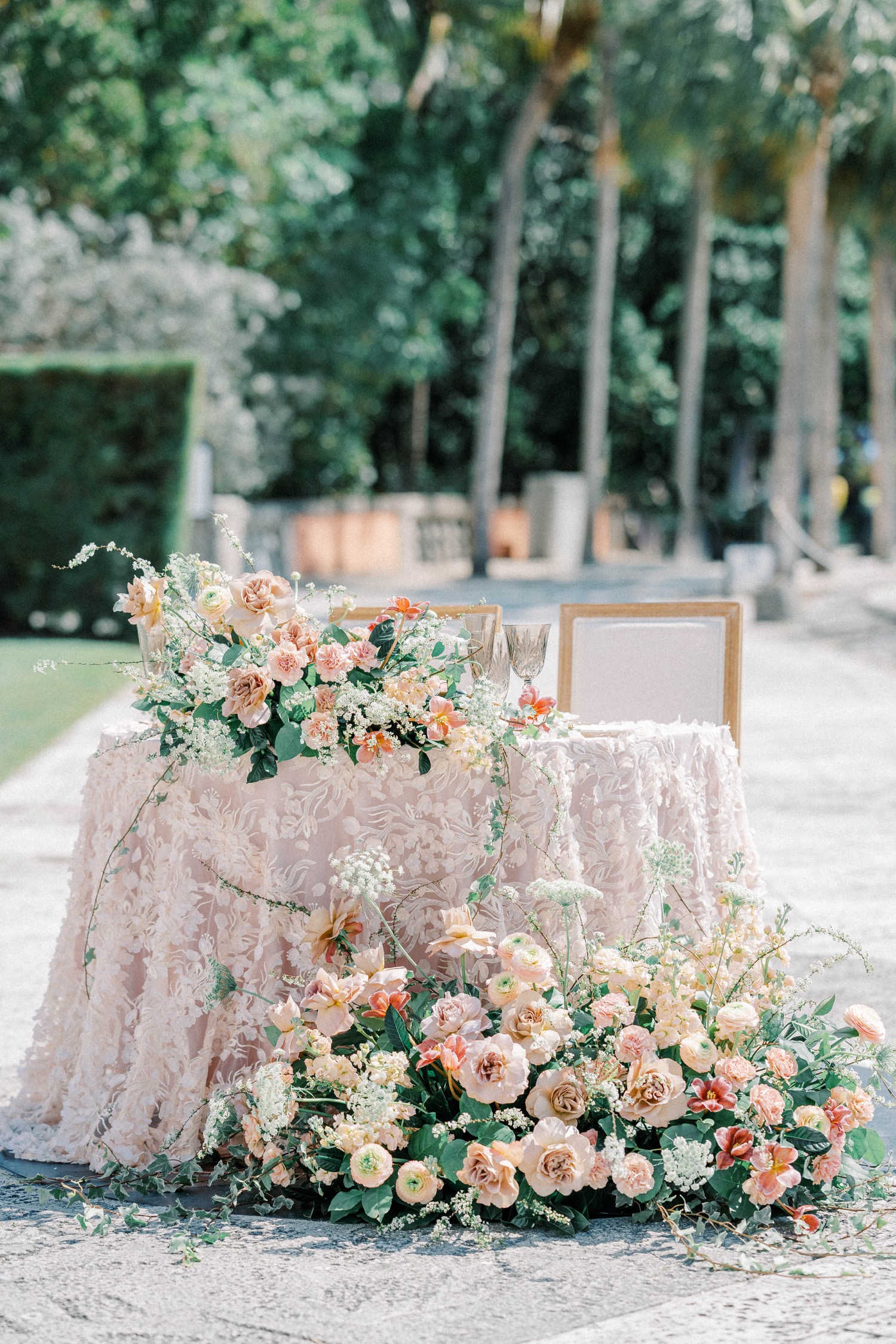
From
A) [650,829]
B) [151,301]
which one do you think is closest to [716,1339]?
Result: [650,829]

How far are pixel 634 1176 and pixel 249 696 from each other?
4.17 feet

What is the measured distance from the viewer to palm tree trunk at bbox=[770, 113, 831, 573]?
2041 centimetres

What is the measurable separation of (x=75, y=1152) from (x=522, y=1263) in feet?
3.86

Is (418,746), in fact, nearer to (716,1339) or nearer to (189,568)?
(189,568)

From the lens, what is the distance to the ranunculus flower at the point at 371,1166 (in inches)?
121

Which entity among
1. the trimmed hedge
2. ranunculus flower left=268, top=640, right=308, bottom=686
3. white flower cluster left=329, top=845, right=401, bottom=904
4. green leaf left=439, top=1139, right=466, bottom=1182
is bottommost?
green leaf left=439, top=1139, right=466, bottom=1182

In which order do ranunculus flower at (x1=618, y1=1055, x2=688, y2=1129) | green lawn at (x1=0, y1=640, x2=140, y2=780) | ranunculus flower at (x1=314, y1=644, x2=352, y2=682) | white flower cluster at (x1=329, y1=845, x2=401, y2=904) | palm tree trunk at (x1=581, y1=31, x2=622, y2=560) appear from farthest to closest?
palm tree trunk at (x1=581, y1=31, x2=622, y2=560), green lawn at (x1=0, y1=640, x2=140, y2=780), ranunculus flower at (x1=314, y1=644, x2=352, y2=682), white flower cluster at (x1=329, y1=845, x2=401, y2=904), ranunculus flower at (x1=618, y1=1055, x2=688, y2=1129)

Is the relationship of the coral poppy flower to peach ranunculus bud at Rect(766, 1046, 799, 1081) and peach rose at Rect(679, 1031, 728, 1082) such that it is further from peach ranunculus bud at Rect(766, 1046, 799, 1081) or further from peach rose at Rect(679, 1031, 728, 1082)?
peach ranunculus bud at Rect(766, 1046, 799, 1081)

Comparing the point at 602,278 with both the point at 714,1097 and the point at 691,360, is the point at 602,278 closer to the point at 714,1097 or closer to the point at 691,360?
the point at 691,360

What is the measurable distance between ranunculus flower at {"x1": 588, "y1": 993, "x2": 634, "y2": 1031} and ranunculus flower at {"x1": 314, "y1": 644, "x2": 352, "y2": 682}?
0.90 meters

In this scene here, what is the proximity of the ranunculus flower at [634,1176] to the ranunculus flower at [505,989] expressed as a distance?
404mm

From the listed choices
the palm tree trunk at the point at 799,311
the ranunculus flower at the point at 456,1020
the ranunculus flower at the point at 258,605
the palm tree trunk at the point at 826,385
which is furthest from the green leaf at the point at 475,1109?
the palm tree trunk at the point at 826,385

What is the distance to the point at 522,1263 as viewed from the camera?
2.92 m

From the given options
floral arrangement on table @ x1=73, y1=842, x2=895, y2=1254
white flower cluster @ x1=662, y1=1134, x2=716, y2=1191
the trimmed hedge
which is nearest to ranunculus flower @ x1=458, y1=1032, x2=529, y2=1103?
floral arrangement on table @ x1=73, y1=842, x2=895, y2=1254
